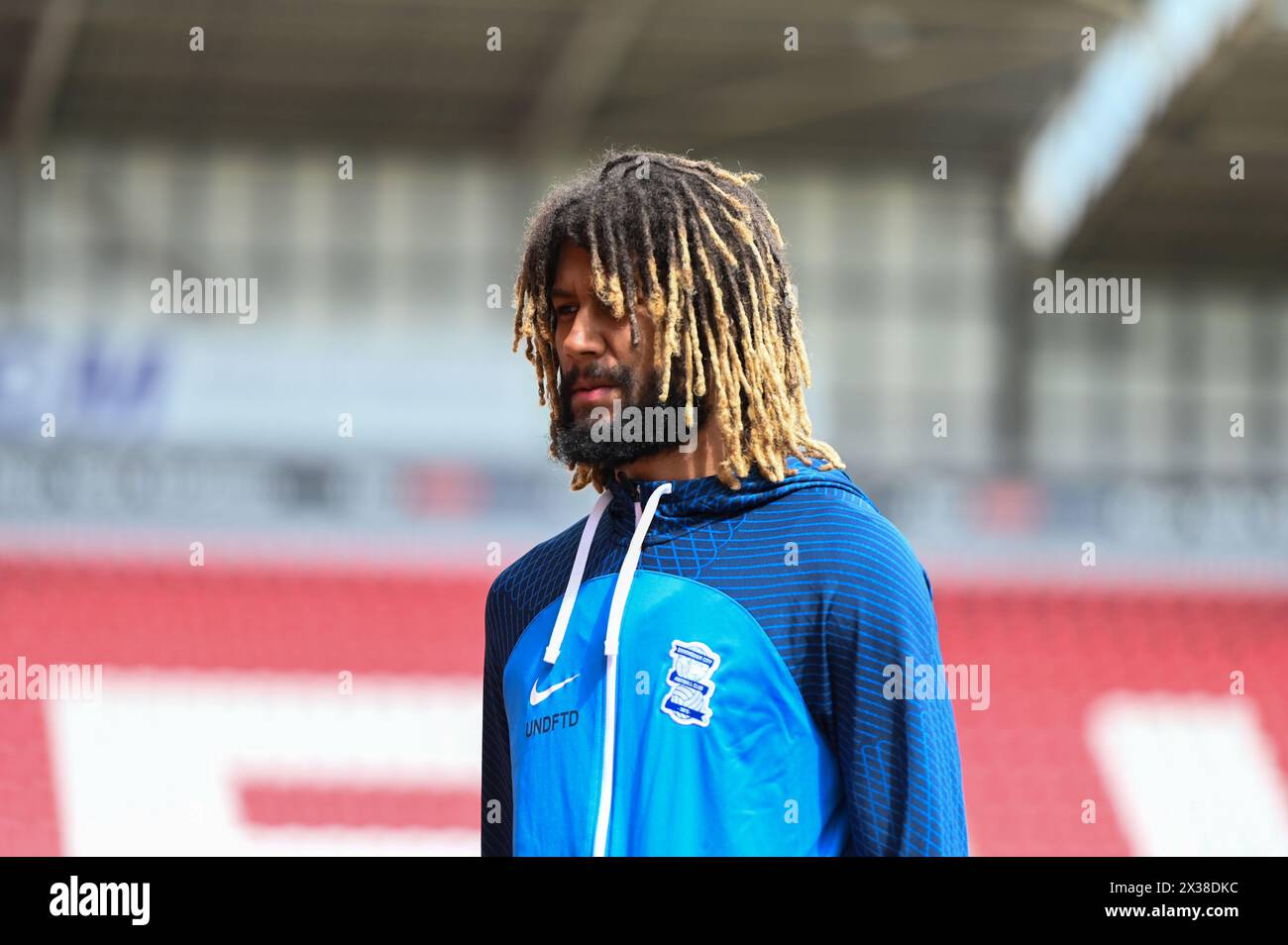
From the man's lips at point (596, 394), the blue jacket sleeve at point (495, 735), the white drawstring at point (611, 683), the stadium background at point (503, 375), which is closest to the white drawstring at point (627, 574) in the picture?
the white drawstring at point (611, 683)

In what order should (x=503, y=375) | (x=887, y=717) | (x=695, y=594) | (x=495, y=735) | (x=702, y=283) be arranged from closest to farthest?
(x=887, y=717)
(x=695, y=594)
(x=702, y=283)
(x=495, y=735)
(x=503, y=375)

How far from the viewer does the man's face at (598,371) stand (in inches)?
66.1

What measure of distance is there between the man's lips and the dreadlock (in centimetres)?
5

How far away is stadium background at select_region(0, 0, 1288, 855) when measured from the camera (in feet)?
28.8

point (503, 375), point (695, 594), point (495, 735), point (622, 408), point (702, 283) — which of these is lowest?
point (495, 735)

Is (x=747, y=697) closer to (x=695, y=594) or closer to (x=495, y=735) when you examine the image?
(x=695, y=594)

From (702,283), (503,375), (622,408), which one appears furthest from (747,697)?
(503,375)

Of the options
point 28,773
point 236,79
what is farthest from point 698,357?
point 236,79

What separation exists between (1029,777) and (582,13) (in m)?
6.77

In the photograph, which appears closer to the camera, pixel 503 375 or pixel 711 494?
pixel 711 494

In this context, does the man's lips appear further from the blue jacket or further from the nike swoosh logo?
the nike swoosh logo

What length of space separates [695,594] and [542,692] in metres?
0.21

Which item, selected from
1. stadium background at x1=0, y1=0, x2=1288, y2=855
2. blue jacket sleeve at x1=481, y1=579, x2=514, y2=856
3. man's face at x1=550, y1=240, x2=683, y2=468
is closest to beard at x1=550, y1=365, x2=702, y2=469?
man's face at x1=550, y1=240, x2=683, y2=468

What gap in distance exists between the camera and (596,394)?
5.52 feet
